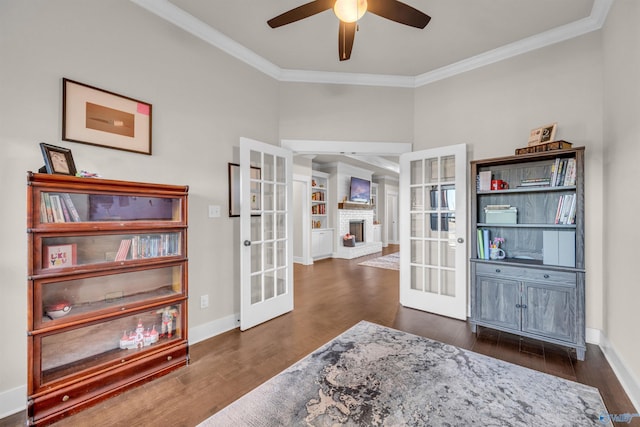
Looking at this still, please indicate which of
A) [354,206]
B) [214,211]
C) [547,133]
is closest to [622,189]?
[547,133]

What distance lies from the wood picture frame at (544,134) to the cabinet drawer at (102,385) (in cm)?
365

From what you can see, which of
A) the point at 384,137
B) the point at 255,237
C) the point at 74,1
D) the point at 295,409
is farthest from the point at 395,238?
the point at 74,1

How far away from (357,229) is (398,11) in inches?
277

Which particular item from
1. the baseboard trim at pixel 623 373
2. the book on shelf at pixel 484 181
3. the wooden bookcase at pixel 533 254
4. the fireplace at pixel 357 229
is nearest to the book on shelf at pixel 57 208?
the wooden bookcase at pixel 533 254

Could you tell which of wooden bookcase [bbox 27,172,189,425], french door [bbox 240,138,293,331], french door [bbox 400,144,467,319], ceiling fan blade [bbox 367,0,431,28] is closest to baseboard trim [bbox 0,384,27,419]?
wooden bookcase [bbox 27,172,189,425]

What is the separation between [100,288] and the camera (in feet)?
6.61

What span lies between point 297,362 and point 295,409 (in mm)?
550

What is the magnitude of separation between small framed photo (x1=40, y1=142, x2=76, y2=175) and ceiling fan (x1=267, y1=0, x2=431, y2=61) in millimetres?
1596

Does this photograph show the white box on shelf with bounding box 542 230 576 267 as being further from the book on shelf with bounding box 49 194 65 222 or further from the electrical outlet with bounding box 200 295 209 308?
the book on shelf with bounding box 49 194 65 222

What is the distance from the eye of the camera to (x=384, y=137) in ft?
12.0

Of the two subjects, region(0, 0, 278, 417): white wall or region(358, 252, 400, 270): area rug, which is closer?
region(0, 0, 278, 417): white wall

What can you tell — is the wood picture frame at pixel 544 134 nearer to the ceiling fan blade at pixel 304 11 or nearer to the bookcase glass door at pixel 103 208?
the ceiling fan blade at pixel 304 11

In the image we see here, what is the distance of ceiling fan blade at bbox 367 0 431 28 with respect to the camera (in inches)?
64.8

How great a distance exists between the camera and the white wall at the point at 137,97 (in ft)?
5.63
